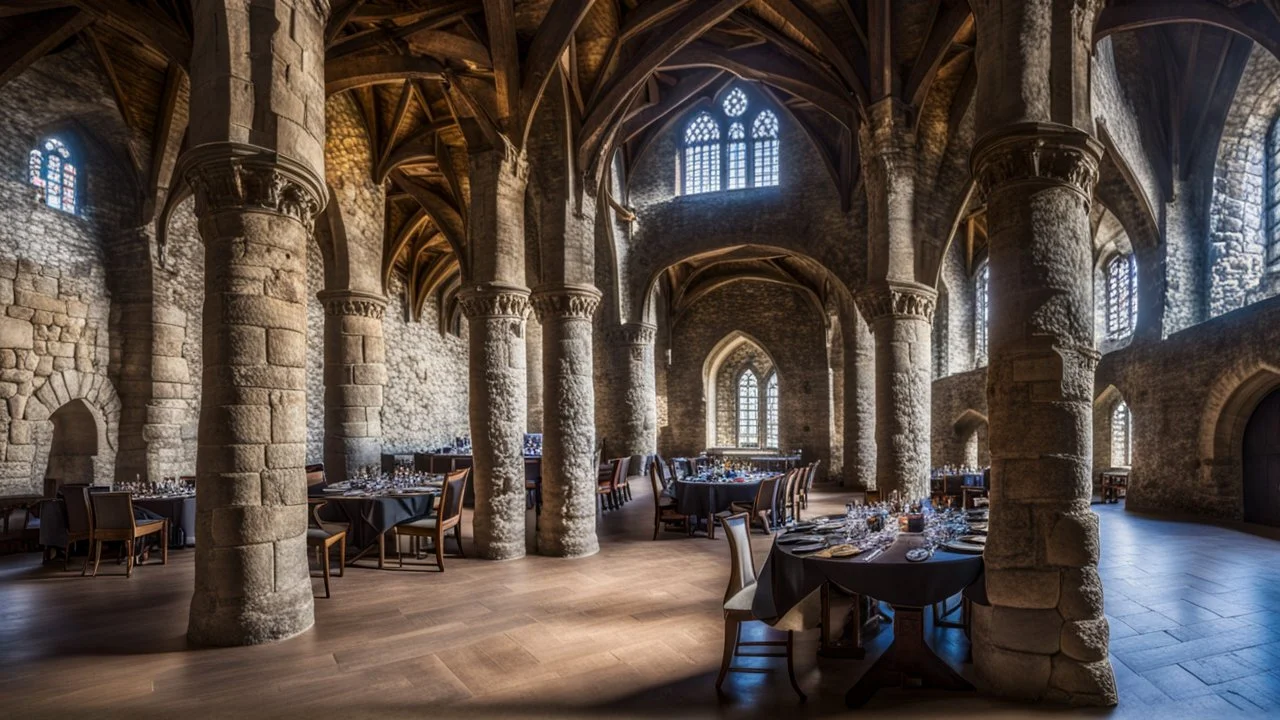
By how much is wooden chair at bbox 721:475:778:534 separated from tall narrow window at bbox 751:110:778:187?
9.33 meters

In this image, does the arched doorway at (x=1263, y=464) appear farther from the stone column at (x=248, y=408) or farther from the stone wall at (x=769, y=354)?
the stone column at (x=248, y=408)

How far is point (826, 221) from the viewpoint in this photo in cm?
1490

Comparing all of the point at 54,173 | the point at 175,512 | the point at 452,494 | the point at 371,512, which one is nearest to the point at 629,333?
the point at 452,494

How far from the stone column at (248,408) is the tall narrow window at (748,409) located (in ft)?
70.0

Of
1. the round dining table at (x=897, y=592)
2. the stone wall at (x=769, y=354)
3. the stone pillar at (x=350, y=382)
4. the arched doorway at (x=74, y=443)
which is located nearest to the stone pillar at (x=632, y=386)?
the stone wall at (x=769, y=354)

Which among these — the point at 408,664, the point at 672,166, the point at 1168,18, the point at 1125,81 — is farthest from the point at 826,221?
the point at 408,664

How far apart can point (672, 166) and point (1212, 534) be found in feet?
42.2

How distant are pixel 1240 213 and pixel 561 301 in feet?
39.5

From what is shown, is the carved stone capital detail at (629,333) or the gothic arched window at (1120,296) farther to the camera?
the carved stone capital detail at (629,333)

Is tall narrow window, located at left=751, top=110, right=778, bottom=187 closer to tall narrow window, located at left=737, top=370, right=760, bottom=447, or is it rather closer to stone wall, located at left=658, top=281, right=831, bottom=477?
stone wall, located at left=658, top=281, right=831, bottom=477

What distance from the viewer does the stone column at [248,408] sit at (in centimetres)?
480

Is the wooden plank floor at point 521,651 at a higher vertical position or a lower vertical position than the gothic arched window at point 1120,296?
lower

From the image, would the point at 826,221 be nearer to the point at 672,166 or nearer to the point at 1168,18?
the point at 672,166

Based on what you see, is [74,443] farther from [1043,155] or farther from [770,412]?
[770,412]
